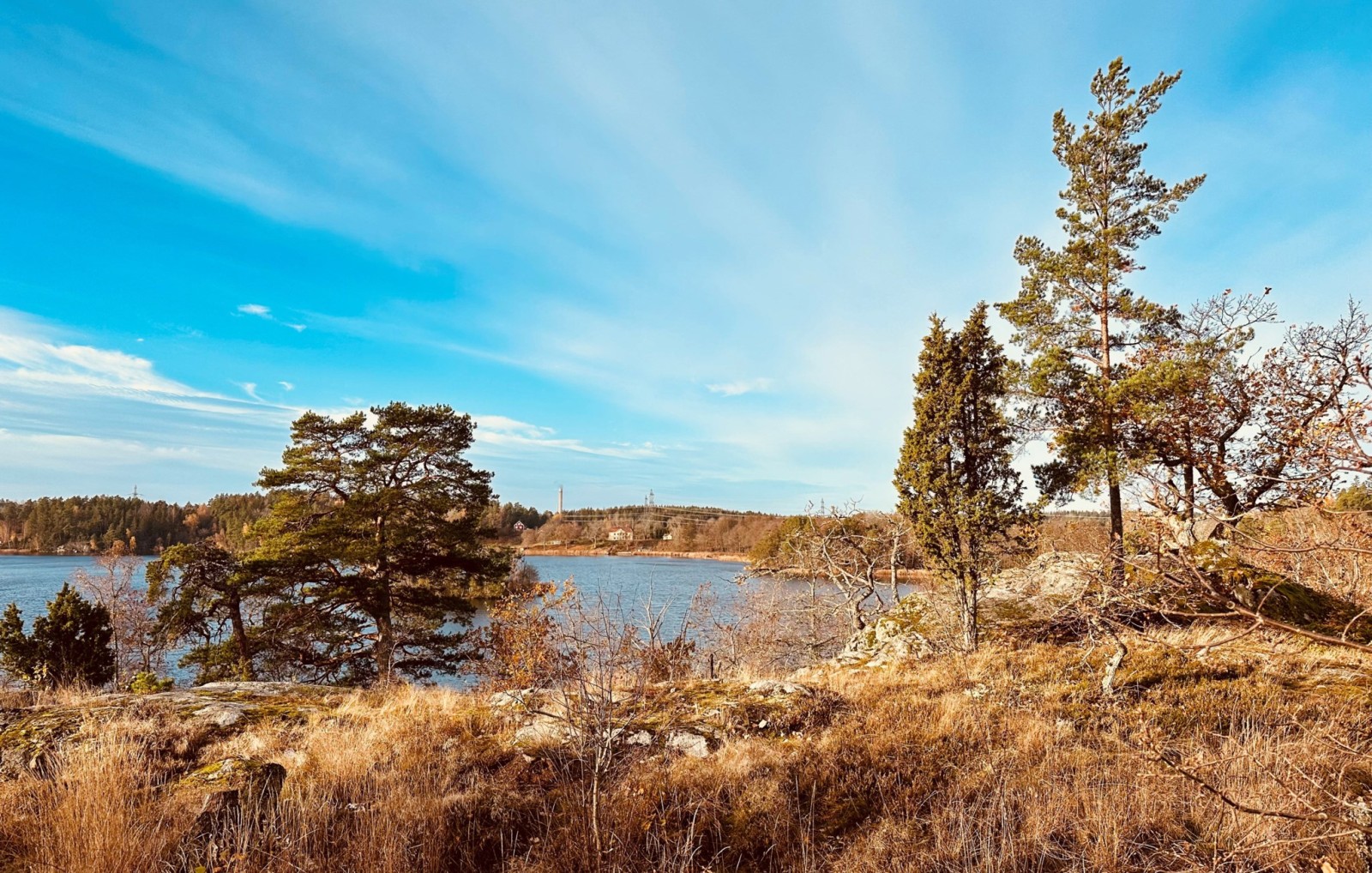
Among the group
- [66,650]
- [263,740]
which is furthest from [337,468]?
[263,740]

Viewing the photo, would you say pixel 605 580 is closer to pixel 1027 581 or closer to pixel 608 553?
pixel 1027 581

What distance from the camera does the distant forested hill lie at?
6631 centimetres

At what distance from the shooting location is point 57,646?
12.5m

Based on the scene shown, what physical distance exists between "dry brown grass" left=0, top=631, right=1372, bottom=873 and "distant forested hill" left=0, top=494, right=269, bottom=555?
227ft

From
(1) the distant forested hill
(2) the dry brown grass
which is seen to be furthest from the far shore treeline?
(2) the dry brown grass

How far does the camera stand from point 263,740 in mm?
5508

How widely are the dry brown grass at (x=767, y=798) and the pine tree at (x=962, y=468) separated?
3.55m

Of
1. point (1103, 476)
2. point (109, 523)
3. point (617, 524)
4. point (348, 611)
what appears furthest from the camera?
point (617, 524)

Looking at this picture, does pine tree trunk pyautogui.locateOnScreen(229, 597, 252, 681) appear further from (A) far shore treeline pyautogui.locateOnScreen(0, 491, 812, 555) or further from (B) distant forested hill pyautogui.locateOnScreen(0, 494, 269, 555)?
(B) distant forested hill pyautogui.locateOnScreen(0, 494, 269, 555)

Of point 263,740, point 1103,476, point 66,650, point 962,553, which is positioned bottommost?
point 66,650

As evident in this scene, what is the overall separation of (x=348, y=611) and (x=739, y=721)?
1436 centimetres

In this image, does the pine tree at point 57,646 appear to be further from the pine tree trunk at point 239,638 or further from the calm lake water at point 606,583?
the calm lake water at point 606,583

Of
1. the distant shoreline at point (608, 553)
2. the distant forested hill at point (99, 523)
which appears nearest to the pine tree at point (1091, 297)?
the distant shoreline at point (608, 553)

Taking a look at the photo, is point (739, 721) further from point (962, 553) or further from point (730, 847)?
point (962, 553)
